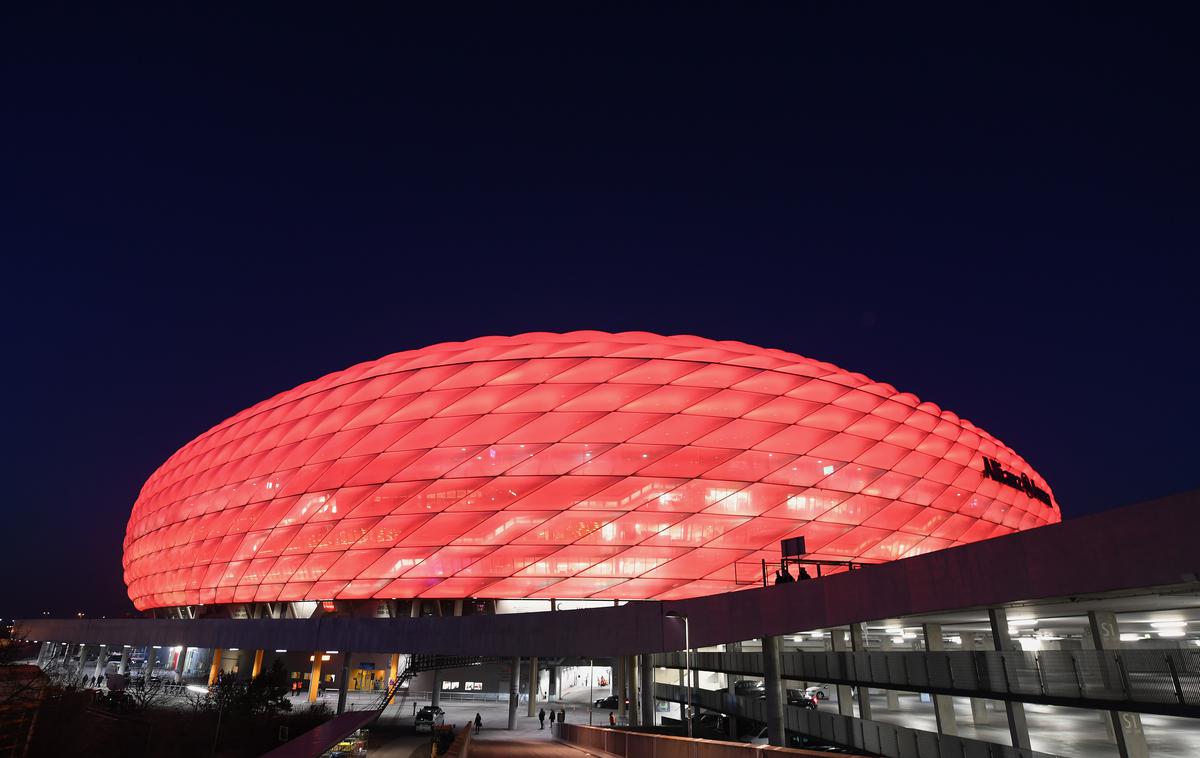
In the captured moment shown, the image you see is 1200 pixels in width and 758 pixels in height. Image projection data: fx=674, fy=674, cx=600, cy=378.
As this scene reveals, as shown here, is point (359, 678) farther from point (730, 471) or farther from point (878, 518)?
point (878, 518)

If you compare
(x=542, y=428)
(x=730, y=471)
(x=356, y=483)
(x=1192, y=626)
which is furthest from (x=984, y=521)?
(x=356, y=483)

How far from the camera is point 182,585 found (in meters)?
47.3

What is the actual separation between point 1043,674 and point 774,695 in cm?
737

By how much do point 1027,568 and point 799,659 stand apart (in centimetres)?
1523

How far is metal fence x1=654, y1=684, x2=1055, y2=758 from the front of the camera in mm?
16531

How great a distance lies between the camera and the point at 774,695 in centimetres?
1905

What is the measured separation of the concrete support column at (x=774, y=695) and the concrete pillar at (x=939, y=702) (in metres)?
4.61

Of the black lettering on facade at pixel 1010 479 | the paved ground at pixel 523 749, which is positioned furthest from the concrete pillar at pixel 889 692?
the paved ground at pixel 523 749

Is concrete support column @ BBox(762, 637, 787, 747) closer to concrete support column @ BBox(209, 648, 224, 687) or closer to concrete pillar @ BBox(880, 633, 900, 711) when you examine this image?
concrete pillar @ BBox(880, 633, 900, 711)

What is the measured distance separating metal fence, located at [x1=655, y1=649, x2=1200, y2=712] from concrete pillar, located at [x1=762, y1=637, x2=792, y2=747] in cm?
303

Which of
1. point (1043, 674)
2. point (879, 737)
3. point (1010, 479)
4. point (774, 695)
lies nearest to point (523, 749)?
point (774, 695)

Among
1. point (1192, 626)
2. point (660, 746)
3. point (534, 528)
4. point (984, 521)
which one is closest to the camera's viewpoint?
point (660, 746)

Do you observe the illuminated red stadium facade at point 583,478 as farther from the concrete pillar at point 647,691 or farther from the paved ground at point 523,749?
the paved ground at point 523,749

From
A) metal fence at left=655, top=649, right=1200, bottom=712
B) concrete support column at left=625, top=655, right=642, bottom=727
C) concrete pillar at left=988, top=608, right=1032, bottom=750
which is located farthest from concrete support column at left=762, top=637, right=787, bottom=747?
concrete support column at left=625, top=655, right=642, bottom=727
